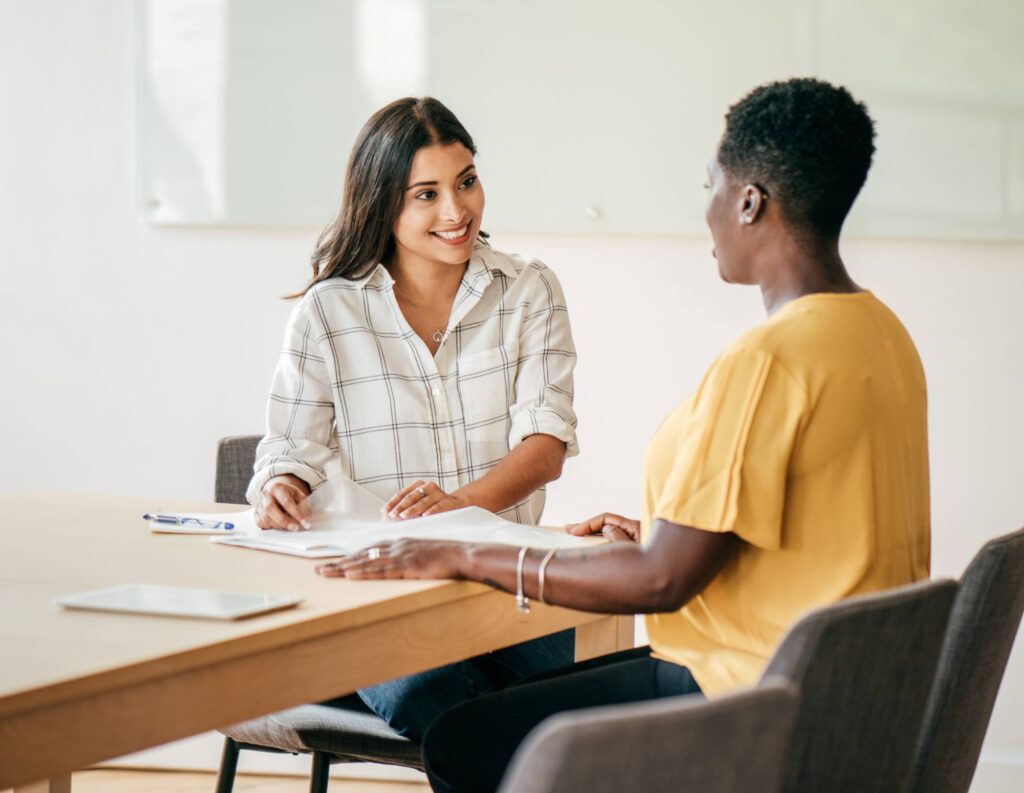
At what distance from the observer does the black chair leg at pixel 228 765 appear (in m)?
2.23

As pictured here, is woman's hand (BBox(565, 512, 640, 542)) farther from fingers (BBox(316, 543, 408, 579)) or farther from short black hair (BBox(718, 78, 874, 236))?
short black hair (BBox(718, 78, 874, 236))

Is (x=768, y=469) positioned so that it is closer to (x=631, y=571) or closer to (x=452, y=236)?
(x=631, y=571)

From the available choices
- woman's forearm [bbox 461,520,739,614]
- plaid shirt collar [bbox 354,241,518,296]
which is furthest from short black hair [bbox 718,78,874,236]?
plaid shirt collar [bbox 354,241,518,296]

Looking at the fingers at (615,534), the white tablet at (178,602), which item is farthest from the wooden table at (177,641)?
the fingers at (615,534)

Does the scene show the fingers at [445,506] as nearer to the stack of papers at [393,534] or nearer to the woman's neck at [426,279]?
the stack of papers at [393,534]

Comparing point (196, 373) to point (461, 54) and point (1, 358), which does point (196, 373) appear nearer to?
point (1, 358)

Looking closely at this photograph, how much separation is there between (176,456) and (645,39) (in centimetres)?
157

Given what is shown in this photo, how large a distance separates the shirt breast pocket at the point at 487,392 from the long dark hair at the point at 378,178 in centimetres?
27

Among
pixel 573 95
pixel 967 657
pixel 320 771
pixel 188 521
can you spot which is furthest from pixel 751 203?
pixel 573 95

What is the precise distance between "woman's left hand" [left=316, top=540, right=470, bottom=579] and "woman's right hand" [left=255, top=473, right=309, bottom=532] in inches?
11.5

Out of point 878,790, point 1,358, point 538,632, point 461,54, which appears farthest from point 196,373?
point 878,790

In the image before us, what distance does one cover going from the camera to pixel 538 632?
174 centimetres

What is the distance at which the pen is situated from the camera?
191cm

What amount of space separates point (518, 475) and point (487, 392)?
0.20 meters
